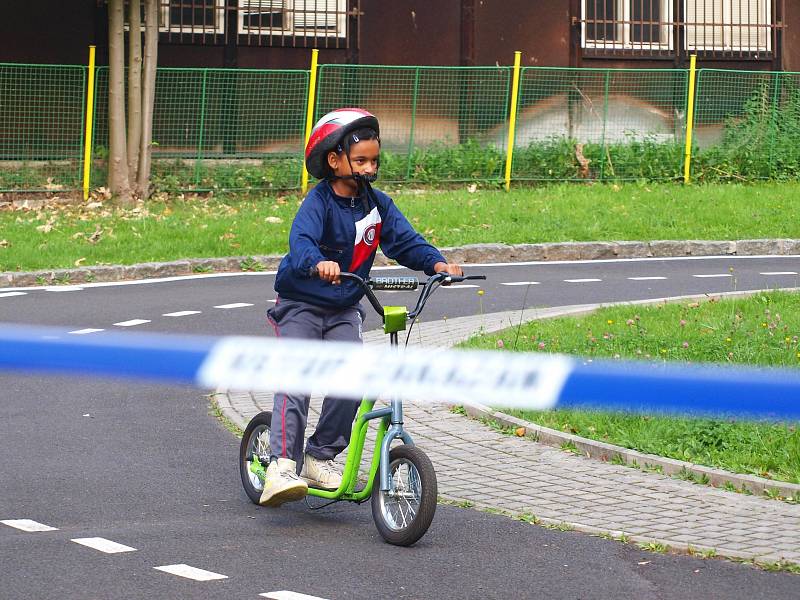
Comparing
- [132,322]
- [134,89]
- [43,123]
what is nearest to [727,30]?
[134,89]

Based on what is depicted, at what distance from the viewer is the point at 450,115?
2336 centimetres

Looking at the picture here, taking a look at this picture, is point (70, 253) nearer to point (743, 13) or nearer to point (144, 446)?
point (144, 446)

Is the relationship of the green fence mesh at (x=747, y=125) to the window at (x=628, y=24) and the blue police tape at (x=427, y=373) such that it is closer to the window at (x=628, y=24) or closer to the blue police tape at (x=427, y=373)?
the window at (x=628, y=24)

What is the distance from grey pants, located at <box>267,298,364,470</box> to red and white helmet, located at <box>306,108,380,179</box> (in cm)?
60

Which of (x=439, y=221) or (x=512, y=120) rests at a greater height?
(x=512, y=120)

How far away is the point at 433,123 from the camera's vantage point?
23.2 meters

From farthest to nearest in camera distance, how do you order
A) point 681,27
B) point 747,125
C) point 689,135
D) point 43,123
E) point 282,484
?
point 681,27 → point 747,125 → point 689,135 → point 43,123 → point 282,484

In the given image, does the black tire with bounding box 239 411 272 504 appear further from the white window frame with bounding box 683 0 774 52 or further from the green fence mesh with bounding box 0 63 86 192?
the white window frame with bounding box 683 0 774 52

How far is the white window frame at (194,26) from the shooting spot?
23.2 m

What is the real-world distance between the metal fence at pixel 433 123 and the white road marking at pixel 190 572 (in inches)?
588

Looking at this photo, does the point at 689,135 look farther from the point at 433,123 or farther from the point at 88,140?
the point at 88,140

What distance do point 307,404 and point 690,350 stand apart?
389cm

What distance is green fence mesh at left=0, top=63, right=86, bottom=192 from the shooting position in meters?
20.2

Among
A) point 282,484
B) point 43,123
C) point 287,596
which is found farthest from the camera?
point 43,123
